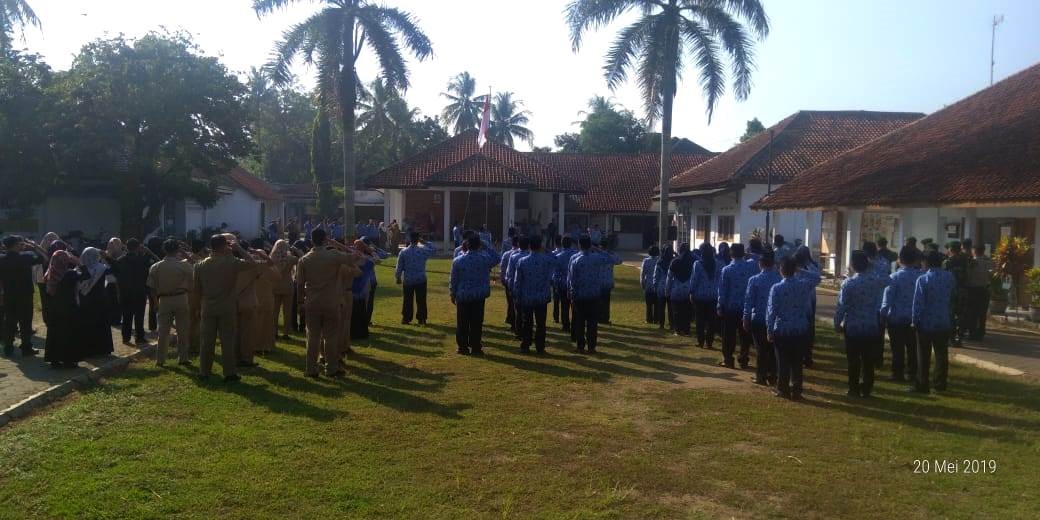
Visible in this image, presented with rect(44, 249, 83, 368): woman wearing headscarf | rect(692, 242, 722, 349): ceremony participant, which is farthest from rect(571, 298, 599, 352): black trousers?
rect(44, 249, 83, 368): woman wearing headscarf

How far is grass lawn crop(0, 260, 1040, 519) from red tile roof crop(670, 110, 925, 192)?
754 inches

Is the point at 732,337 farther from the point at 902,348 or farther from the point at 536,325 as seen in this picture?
the point at 536,325

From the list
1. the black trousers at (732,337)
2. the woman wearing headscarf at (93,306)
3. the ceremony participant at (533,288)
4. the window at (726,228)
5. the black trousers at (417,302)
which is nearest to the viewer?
the woman wearing headscarf at (93,306)

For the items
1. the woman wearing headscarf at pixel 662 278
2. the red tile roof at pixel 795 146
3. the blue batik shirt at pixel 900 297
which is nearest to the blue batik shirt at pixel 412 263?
the woman wearing headscarf at pixel 662 278

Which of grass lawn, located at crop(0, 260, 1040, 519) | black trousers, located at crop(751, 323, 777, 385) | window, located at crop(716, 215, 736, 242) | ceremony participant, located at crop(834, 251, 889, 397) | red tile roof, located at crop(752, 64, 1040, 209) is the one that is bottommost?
grass lawn, located at crop(0, 260, 1040, 519)

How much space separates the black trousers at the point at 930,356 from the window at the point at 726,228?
20899 millimetres

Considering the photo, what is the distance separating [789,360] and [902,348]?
183cm

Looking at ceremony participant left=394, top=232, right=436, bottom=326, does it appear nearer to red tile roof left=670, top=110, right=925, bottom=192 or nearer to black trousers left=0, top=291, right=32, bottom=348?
black trousers left=0, top=291, right=32, bottom=348

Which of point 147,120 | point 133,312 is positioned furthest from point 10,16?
point 133,312

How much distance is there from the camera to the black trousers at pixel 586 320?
1097cm

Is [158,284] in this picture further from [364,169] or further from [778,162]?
[364,169]

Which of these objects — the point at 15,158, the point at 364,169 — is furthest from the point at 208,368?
the point at 364,169

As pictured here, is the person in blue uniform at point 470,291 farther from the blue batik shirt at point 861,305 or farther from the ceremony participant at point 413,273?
the blue batik shirt at point 861,305

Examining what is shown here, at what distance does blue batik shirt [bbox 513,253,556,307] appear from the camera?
10.9m
